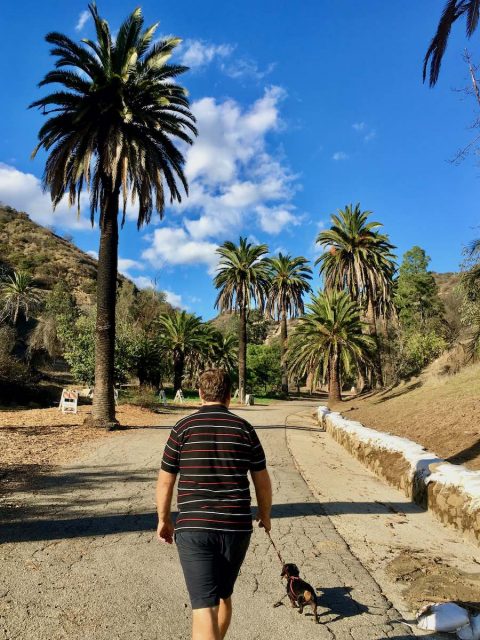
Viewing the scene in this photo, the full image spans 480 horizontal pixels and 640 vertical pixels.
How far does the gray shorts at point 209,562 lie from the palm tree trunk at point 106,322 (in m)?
12.8

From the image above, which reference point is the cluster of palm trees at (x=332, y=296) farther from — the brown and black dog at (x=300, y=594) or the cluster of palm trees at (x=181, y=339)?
the brown and black dog at (x=300, y=594)

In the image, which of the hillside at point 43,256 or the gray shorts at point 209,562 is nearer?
the gray shorts at point 209,562

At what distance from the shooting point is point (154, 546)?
489 cm

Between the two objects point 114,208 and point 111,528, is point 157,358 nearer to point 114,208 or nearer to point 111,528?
point 114,208

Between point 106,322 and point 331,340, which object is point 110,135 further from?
point 331,340

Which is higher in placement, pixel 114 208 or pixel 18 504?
pixel 114 208

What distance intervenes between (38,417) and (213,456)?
48.2 ft

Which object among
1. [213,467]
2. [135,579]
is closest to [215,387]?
[213,467]

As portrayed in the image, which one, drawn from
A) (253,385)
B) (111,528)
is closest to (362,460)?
(111,528)

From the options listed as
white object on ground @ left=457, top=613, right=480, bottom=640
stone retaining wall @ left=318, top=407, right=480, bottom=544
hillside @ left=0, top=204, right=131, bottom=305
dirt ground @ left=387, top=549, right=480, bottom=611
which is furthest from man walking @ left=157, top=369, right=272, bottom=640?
hillside @ left=0, top=204, right=131, bottom=305

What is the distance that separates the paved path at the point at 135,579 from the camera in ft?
10.9

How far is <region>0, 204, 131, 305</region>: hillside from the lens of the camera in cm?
6425

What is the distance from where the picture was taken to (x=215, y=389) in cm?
293

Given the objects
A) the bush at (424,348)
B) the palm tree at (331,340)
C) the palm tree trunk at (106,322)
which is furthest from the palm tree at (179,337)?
the palm tree trunk at (106,322)
